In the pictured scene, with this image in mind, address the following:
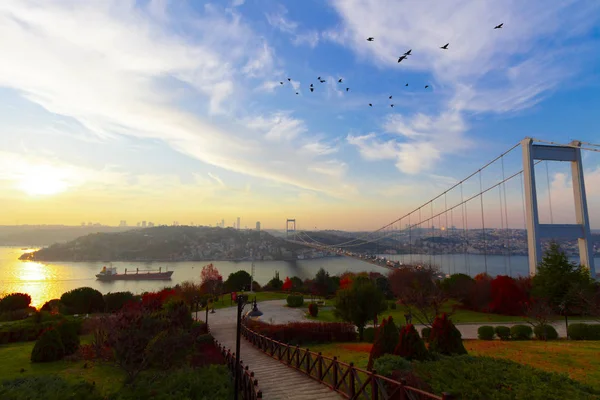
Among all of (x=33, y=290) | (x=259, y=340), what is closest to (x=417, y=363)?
(x=259, y=340)

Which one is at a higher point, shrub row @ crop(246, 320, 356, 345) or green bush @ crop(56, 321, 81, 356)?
green bush @ crop(56, 321, 81, 356)

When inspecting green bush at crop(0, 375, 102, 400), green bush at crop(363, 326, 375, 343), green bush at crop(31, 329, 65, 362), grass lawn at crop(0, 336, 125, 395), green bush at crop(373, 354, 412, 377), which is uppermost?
green bush at crop(373, 354, 412, 377)

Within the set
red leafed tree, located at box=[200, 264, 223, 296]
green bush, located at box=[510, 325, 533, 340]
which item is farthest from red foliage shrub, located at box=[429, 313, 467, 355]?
red leafed tree, located at box=[200, 264, 223, 296]

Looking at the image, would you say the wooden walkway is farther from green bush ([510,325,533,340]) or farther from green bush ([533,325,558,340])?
green bush ([533,325,558,340])

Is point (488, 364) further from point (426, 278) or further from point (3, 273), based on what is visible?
point (3, 273)

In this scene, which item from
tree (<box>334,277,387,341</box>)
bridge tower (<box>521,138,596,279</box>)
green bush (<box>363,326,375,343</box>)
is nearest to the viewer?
green bush (<box>363,326,375,343</box>)

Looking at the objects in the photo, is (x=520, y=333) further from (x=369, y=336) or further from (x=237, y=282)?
(x=237, y=282)

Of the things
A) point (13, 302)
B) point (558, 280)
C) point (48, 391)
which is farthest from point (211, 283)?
point (558, 280)
